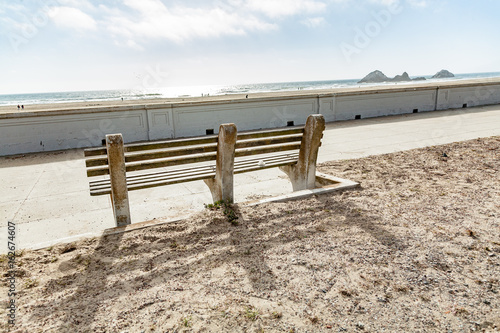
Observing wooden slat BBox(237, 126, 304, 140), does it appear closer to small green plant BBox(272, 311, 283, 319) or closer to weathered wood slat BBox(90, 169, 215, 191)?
weathered wood slat BBox(90, 169, 215, 191)

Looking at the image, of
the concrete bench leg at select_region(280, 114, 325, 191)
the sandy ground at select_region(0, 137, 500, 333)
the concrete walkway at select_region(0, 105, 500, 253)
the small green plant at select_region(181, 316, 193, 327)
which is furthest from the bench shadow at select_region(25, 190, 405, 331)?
the concrete bench leg at select_region(280, 114, 325, 191)

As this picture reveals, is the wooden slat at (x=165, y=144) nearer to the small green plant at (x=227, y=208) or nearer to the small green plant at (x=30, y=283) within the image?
the small green plant at (x=227, y=208)

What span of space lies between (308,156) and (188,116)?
20.9 ft

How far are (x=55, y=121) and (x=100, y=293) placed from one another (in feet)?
24.6

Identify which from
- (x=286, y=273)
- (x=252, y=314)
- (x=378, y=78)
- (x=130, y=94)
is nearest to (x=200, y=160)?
(x=286, y=273)

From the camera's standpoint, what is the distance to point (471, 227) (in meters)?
3.02

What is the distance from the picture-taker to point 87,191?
4961mm

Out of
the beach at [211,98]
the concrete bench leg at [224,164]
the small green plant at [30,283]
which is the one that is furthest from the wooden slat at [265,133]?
the beach at [211,98]

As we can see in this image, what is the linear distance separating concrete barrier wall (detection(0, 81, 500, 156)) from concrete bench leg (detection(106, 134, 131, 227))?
6286 millimetres

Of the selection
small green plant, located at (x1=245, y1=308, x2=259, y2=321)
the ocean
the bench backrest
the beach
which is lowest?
small green plant, located at (x1=245, y1=308, x2=259, y2=321)

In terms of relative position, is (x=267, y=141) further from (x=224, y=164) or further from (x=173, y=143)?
(x=173, y=143)

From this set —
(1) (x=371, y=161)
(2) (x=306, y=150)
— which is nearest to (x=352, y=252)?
(2) (x=306, y=150)

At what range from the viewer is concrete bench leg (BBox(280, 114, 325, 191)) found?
3871mm

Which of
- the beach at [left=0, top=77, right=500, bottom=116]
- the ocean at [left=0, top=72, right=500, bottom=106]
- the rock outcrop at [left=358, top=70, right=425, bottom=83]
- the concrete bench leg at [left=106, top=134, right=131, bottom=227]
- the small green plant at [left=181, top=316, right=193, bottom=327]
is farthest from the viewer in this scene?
the rock outcrop at [left=358, top=70, right=425, bottom=83]
